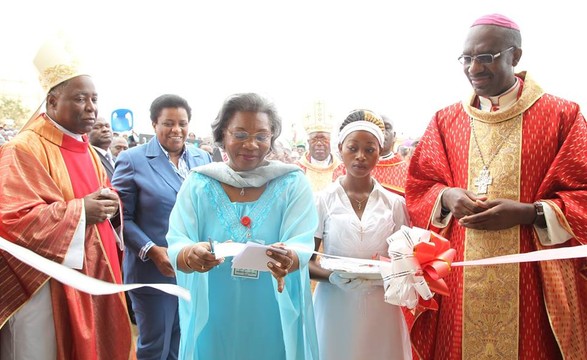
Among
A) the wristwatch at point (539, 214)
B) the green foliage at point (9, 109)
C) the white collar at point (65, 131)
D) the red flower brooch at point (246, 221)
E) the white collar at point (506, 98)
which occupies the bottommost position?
the red flower brooch at point (246, 221)

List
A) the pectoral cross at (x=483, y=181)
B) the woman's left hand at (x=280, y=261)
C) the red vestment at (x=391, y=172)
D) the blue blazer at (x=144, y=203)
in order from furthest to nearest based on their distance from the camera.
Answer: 1. the red vestment at (x=391, y=172)
2. the blue blazer at (x=144, y=203)
3. the pectoral cross at (x=483, y=181)
4. the woman's left hand at (x=280, y=261)

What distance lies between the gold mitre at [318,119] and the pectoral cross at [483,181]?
3.99m

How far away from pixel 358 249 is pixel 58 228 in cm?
162

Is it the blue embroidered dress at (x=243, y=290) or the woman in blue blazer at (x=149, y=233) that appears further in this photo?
the woman in blue blazer at (x=149, y=233)

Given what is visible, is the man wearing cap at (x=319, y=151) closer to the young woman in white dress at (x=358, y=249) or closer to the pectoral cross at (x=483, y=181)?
the young woman in white dress at (x=358, y=249)

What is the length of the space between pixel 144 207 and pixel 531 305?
2569mm

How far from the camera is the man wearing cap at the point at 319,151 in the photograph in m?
6.52

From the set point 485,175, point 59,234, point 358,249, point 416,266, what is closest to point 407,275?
point 416,266

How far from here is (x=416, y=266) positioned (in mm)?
2395

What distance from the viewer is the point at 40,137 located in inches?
114

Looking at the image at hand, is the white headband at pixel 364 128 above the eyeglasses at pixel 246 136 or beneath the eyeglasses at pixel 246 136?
above

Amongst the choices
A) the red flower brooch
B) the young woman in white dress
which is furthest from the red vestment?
the red flower brooch

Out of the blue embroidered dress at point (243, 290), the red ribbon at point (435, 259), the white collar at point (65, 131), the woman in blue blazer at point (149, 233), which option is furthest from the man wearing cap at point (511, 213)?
the white collar at point (65, 131)

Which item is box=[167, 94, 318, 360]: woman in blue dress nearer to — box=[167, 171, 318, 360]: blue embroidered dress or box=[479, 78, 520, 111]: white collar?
box=[167, 171, 318, 360]: blue embroidered dress
